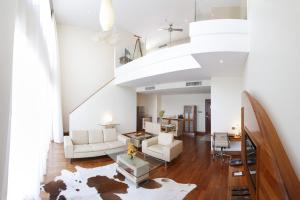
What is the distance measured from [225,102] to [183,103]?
195 inches

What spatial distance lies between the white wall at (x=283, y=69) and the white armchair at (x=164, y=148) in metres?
3.18

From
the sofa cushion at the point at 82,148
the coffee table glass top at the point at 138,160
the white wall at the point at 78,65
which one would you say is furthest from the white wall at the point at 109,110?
the coffee table glass top at the point at 138,160

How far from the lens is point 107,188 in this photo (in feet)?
11.1

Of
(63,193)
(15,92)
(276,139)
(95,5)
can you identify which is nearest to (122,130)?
(63,193)

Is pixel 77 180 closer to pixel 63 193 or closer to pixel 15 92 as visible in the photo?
pixel 63 193

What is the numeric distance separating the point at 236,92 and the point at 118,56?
5468mm

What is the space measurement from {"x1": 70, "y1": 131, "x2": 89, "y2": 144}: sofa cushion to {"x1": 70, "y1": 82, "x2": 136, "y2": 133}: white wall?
1651mm

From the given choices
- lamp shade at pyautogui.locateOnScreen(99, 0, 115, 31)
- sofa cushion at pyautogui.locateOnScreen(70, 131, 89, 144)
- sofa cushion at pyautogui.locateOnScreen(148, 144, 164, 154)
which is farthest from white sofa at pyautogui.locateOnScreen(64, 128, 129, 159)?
lamp shade at pyautogui.locateOnScreen(99, 0, 115, 31)

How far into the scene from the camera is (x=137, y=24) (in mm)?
8203

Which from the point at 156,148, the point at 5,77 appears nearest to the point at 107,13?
the point at 5,77

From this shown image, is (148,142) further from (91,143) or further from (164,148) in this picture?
(91,143)

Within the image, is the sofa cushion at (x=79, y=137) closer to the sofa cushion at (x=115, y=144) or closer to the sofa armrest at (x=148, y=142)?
the sofa cushion at (x=115, y=144)

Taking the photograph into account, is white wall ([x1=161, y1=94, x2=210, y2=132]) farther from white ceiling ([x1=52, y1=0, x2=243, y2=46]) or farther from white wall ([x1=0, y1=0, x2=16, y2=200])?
white wall ([x1=0, y1=0, x2=16, y2=200])

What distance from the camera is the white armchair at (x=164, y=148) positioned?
4602mm
